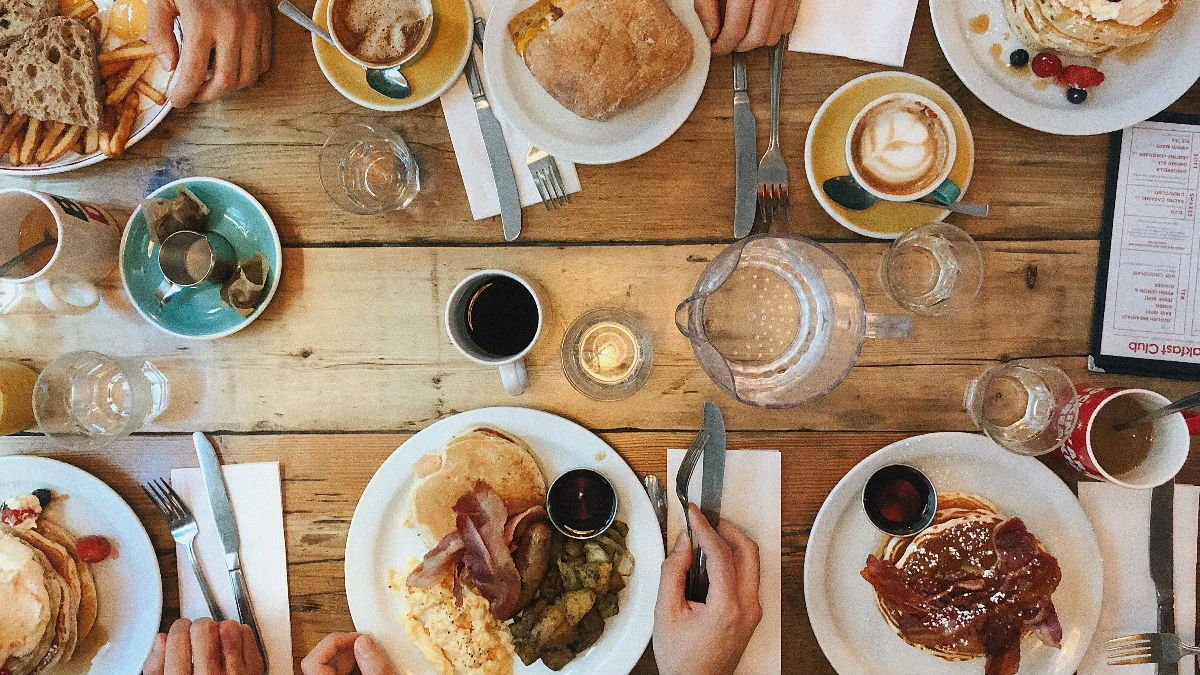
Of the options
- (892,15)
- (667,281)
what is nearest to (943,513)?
(667,281)

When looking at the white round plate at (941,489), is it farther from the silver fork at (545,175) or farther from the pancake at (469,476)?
the silver fork at (545,175)

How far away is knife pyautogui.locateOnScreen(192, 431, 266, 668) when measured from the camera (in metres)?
1.56

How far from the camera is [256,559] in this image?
1.58 metres

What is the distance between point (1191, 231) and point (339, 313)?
1872 millimetres

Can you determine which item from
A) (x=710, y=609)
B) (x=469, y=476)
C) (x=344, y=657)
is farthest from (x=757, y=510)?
(x=344, y=657)

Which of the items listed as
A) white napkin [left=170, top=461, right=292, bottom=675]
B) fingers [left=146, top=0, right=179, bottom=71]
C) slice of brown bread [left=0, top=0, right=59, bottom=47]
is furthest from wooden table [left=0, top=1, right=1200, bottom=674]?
slice of brown bread [left=0, top=0, right=59, bottom=47]

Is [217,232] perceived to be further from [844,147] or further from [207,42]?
[844,147]

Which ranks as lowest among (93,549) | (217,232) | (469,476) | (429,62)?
(93,549)

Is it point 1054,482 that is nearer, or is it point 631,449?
point 1054,482

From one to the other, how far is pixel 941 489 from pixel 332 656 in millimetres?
1374

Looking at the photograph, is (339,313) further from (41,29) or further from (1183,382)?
→ (1183,382)

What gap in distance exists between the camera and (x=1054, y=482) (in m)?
1.46

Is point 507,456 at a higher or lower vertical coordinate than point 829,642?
higher

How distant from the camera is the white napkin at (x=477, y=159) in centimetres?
155
